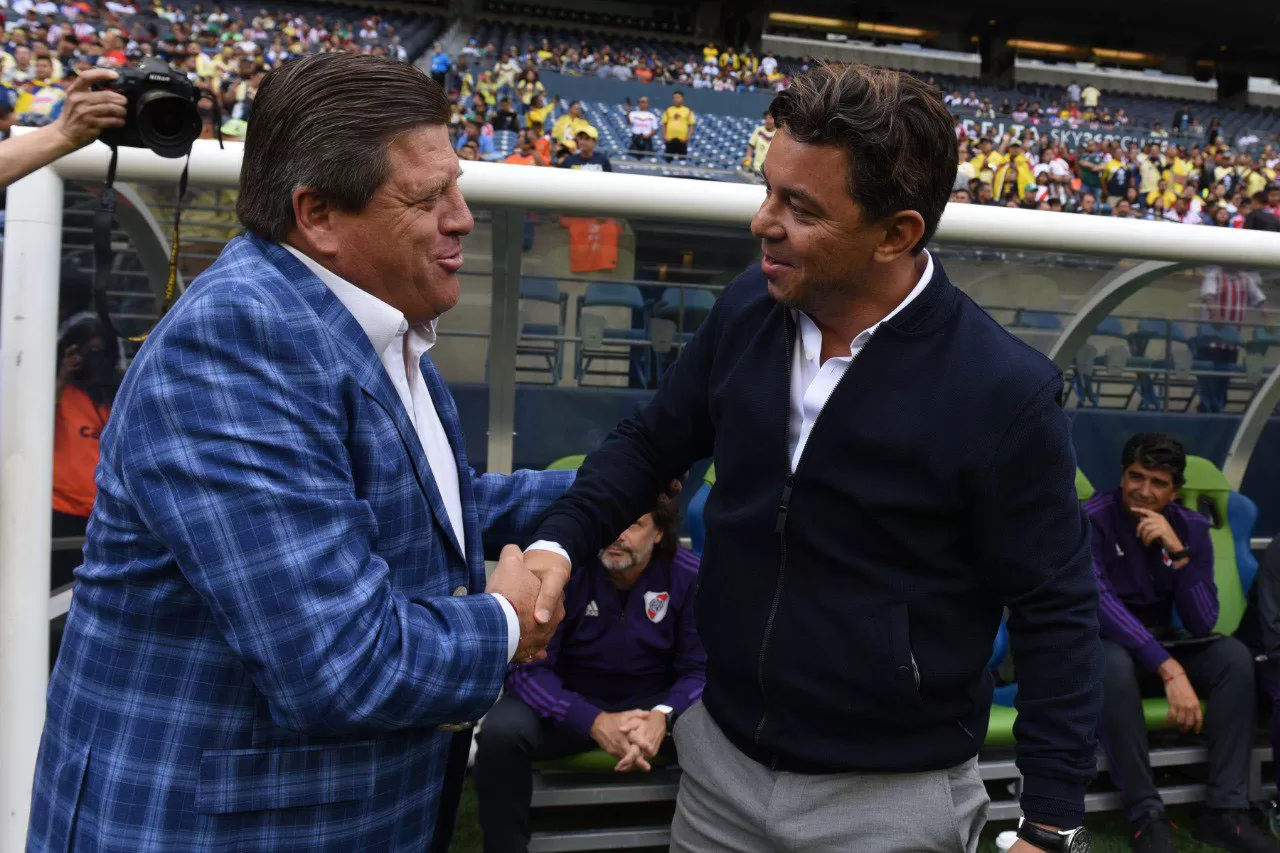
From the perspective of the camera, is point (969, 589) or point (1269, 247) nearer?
point (969, 589)

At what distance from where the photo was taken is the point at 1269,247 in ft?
10.7

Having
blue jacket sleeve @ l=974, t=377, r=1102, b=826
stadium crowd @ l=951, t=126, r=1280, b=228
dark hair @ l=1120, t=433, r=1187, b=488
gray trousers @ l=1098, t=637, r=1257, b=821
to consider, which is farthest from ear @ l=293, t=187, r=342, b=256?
stadium crowd @ l=951, t=126, r=1280, b=228

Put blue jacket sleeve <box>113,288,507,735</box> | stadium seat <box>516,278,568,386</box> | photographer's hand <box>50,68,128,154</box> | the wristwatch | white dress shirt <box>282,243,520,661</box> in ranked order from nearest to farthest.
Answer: blue jacket sleeve <box>113,288,507,735</box> → white dress shirt <box>282,243,520,661</box> → the wristwatch → photographer's hand <box>50,68,128,154</box> → stadium seat <box>516,278,568,386</box>

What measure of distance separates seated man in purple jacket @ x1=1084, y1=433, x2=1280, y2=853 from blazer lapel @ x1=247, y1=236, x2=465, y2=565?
281 cm

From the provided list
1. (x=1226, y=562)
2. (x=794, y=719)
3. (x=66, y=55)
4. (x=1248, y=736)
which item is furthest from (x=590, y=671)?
(x=66, y=55)

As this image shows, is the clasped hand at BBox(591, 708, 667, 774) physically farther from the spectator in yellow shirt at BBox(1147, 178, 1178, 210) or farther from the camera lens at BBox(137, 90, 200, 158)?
the spectator in yellow shirt at BBox(1147, 178, 1178, 210)

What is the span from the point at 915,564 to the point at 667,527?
1.82 meters

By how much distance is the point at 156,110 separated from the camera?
233 centimetres

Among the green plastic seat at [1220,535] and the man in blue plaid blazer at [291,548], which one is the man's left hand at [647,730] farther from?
the green plastic seat at [1220,535]

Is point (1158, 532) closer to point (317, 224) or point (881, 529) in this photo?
point (881, 529)

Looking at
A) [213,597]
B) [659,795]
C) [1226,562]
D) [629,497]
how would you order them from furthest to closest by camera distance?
[1226,562], [659,795], [629,497], [213,597]

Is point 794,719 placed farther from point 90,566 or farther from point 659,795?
point 659,795

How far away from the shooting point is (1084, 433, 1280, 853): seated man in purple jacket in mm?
3453

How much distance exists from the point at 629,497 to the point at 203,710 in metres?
0.81
